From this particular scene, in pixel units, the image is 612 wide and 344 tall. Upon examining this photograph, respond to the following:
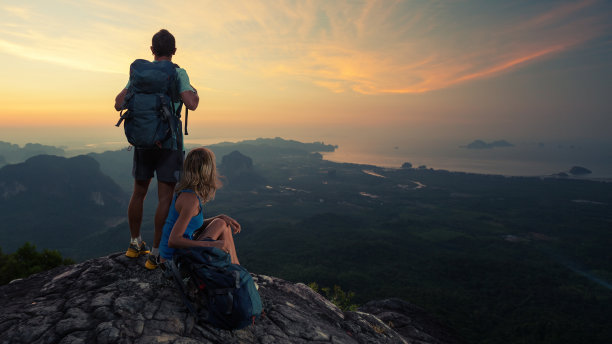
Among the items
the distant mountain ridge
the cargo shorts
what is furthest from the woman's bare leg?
the distant mountain ridge

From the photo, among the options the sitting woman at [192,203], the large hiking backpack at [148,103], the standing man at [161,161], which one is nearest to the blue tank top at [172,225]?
the sitting woman at [192,203]

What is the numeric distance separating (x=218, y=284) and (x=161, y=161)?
230 cm

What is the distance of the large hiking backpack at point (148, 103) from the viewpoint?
406cm

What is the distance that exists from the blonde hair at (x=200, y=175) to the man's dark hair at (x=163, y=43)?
5.72 ft

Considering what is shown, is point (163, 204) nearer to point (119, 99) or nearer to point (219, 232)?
point (219, 232)

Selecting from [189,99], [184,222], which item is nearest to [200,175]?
[184,222]

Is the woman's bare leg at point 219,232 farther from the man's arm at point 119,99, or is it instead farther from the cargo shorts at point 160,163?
the man's arm at point 119,99

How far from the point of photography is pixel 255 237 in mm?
102562

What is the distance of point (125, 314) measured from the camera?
12.6 ft

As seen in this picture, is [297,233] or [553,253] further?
[297,233]

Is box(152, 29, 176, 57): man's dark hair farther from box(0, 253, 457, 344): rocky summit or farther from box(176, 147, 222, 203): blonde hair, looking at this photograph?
box(0, 253, 457, 344): rocky summit

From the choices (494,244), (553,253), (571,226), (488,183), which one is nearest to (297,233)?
(494,244)

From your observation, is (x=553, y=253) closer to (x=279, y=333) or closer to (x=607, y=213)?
(x=607, y=213)

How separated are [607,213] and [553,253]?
203 feet
